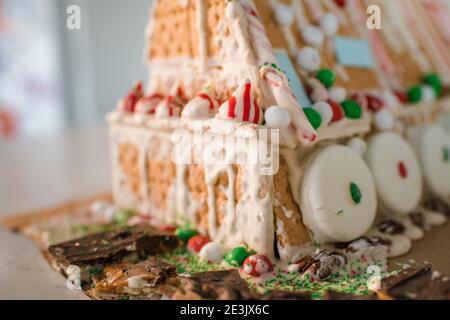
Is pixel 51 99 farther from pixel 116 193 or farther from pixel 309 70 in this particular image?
pixel 309 70

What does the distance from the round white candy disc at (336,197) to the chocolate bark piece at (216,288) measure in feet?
1.45

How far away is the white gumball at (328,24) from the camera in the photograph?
2.76 m

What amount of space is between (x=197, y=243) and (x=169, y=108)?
2.26 feet

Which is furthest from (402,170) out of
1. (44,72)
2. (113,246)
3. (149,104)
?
(44,72)

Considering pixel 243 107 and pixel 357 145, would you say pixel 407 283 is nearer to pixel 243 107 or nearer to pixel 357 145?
pixel 357 145

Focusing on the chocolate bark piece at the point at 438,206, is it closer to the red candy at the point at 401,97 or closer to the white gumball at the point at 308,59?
the red candy at the point at 401,97

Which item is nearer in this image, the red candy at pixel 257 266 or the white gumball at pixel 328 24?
the red candy at pixel 257 266

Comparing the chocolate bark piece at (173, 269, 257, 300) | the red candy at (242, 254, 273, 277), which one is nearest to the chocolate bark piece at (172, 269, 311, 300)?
the chocolate bark piece at (173, 269, 257, 300)

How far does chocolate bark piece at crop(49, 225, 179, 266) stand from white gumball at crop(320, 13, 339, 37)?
53.2 inches

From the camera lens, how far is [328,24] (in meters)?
2.76

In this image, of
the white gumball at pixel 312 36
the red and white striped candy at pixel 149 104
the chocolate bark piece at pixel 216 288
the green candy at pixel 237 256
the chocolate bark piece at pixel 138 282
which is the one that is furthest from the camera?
the red and white striped candy at pixel 149 104

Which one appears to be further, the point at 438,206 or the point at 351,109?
the point at 438,206

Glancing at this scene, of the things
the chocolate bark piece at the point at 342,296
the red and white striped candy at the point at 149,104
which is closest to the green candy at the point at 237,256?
the chocolate bark piece at the point at 342,296
